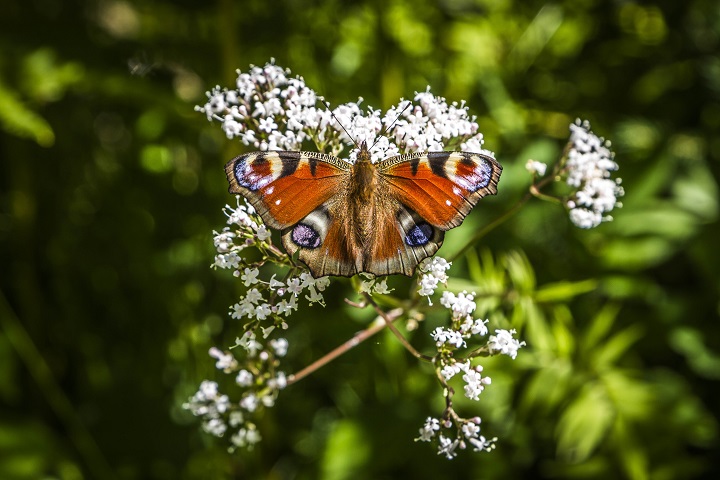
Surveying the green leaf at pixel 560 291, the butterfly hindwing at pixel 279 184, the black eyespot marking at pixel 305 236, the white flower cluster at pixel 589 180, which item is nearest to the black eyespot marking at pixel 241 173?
the butterfly hindwing at pixel 279 184

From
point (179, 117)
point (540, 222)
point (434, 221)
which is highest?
point (179, 117)

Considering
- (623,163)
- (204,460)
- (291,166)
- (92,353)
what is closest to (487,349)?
(291,166)

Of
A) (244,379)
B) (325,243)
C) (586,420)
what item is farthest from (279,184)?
(586,420)

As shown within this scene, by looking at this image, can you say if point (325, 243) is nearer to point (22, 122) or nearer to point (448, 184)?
point (448, 184)

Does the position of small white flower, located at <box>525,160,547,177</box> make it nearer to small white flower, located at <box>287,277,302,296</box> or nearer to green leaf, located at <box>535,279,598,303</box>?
green leaf, located at <box>535,279,598,303</box>

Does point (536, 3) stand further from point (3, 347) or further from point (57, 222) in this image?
point (3, 347)

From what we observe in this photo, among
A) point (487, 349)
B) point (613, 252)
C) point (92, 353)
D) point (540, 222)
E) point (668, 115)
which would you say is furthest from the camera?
point (668, 115)

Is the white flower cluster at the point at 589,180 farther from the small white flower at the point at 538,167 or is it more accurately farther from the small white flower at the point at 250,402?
the small white flower at the point at 250,402
